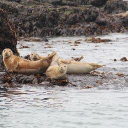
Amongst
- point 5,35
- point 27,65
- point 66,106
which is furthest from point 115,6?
point 66,106

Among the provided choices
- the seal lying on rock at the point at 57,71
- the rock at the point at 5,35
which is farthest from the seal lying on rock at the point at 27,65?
the rock at the point at 5,35

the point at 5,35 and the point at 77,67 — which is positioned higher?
the point at 5,35

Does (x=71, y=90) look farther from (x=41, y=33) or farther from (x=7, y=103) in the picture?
(x=41, y=33)

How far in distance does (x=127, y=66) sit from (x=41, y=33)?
21.0m

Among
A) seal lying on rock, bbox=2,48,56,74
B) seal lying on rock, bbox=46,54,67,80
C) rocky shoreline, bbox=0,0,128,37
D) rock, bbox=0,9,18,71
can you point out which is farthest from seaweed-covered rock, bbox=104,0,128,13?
seal lying on rock, bbox=46,54,67,80

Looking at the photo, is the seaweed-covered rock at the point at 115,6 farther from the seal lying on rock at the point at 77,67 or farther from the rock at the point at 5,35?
the seal lying on rock at the point at 77,67

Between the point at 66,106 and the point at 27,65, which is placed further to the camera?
the point at 27,65

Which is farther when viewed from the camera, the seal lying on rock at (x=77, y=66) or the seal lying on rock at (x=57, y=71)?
the seal lying on rock at (x=77, y=66)

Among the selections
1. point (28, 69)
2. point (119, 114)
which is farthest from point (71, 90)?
point (119, 114)

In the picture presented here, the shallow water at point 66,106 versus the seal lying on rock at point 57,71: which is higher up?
the seal lying on rock at point 57,71

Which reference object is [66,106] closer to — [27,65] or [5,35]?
[27,65]

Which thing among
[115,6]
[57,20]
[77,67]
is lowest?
[77,67]

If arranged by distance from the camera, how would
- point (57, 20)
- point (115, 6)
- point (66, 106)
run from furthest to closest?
point (115, 6), point (57, 20), point (66, 106)

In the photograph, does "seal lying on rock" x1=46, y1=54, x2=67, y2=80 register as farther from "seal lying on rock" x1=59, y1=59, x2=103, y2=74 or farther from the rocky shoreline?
the rocky shoreline
